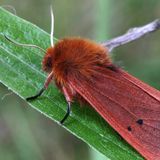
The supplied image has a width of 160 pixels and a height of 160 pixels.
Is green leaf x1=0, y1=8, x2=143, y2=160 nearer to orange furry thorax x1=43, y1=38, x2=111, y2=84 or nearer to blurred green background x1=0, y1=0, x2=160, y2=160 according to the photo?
orange furry thorax x1=43, y1=38, x2=111, y2=84

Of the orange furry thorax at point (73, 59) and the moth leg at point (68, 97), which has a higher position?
the orange furry thorax at point (73, 59)

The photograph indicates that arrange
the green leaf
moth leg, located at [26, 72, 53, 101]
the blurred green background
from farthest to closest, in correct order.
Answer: the blurred green background
moth leg, located at [26, 72, 53, 101]
the green leaf

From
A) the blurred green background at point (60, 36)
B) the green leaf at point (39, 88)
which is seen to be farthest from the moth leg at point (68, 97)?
the blurred green background at point (60, 36)

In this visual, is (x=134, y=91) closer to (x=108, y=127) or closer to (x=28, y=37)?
(x=108, y=127)

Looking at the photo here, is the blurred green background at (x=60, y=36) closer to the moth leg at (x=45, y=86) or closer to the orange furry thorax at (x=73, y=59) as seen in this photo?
the orange furry thorax at (x=73, y=59)

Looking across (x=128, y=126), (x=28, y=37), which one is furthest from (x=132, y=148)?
(x=28, y=37)

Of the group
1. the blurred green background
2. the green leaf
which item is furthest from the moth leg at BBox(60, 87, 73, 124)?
the blurred green background
